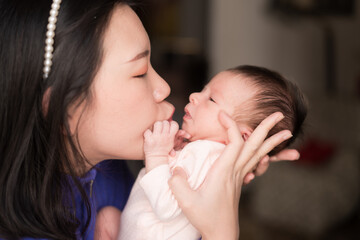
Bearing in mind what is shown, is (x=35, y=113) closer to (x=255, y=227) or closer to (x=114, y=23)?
(x=114, y=23)

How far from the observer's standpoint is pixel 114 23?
1.15 meters

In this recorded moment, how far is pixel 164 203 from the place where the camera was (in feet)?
3.87

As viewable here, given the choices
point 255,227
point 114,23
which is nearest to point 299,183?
point 255,227

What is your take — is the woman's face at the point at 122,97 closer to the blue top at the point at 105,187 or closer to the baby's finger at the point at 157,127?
the baby's finger at the point at 157,127

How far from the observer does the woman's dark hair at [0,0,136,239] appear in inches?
42.3

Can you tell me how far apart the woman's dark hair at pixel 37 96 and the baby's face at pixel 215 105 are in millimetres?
421

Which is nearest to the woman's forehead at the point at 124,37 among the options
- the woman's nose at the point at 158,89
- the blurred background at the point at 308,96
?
the woman's nose at the point at 158,89

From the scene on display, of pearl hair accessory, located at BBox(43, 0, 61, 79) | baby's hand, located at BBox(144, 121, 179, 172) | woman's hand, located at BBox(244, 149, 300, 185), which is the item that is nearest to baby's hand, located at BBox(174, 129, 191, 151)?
baby's hand, located at BBox(144, 121, 179, 172)

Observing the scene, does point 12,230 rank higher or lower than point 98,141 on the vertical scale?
lower

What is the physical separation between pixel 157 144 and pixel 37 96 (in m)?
0.36

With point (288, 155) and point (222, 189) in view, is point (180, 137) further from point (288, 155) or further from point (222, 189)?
point (288, 155)

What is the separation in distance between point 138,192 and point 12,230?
1.40ft

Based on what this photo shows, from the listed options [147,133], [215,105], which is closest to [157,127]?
[147,133]

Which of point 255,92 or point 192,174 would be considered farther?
point 255,92
